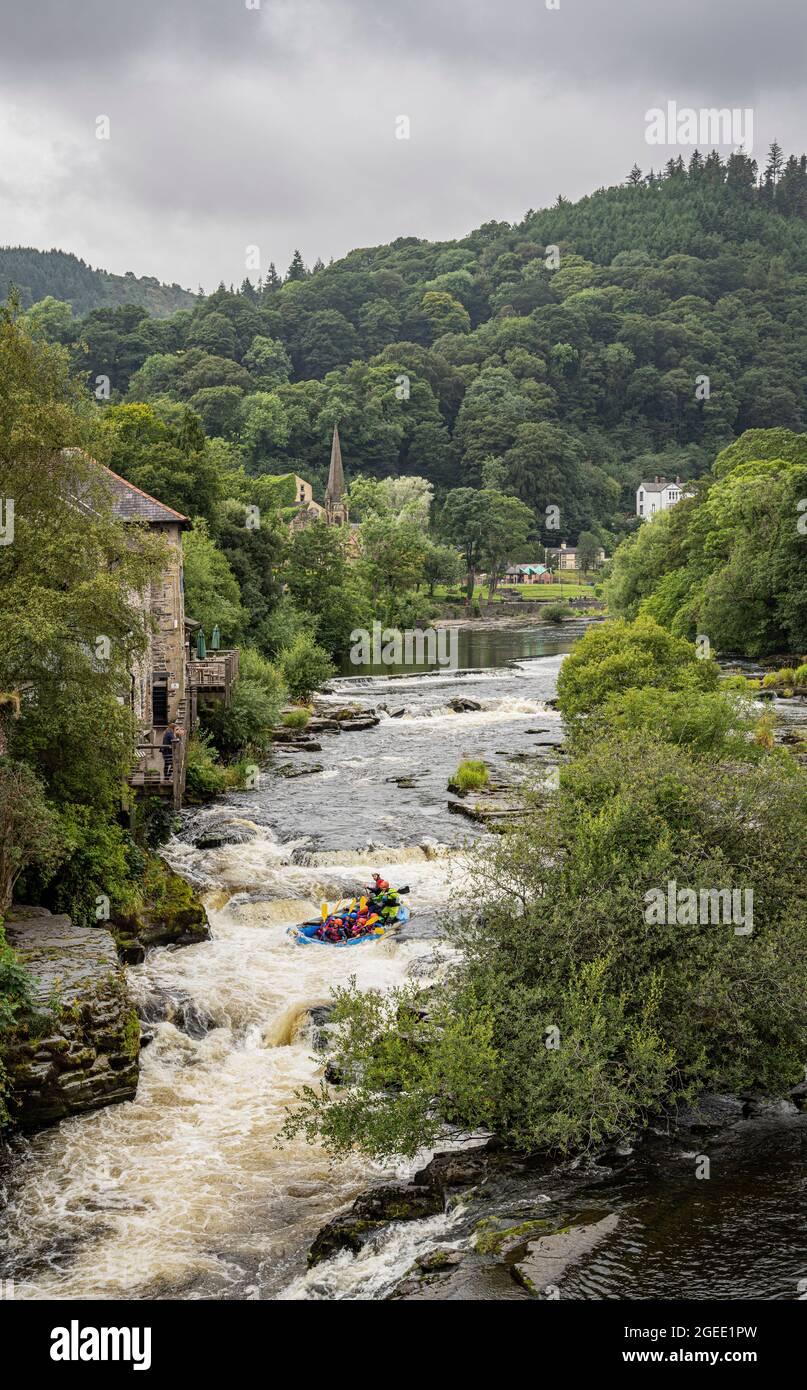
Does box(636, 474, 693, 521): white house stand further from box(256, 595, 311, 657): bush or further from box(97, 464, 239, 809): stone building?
box(97, 464, 239, 809): stone building

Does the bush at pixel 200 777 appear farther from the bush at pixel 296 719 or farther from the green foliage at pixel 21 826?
the green foliage at pixel 21 826

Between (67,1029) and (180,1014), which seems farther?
(180,1014)

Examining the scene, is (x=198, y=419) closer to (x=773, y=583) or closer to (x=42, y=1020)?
(x=773, y=583)

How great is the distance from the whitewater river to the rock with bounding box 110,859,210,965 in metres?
0.38

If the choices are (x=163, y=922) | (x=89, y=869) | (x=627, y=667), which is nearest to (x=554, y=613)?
(x=627, y=667)

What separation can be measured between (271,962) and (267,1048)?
11.4 ft

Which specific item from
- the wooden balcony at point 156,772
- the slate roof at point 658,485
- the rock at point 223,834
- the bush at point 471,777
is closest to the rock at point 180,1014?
the wooden balcony at point 156,772

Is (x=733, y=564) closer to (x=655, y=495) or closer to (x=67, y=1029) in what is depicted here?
(x=67, y=1029)

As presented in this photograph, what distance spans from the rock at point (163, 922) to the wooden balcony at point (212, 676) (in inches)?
618

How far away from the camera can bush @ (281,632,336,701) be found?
59.2 m

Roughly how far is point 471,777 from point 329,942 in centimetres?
1450

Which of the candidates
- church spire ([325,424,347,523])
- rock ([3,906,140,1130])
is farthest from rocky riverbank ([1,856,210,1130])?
church spire ([325,424,347,523])

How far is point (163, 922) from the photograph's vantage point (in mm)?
24797

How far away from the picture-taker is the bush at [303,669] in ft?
194
